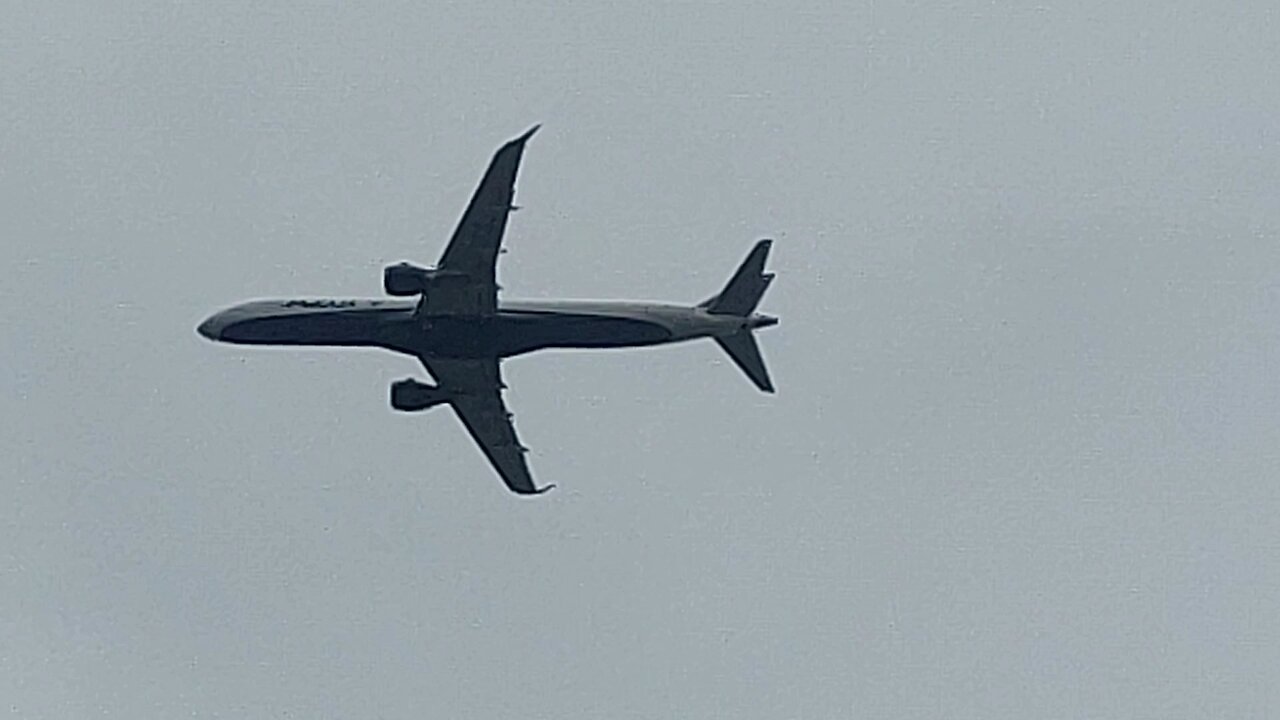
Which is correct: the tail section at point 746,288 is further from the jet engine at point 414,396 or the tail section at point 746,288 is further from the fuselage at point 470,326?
the jet engine at point 414,396

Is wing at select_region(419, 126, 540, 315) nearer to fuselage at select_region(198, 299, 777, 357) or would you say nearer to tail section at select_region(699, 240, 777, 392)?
fuselage at select_region(198, 299, 777, 357)

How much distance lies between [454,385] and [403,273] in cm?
961

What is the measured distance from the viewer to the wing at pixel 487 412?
447ft

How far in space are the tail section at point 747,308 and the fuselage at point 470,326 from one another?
0.21 meters

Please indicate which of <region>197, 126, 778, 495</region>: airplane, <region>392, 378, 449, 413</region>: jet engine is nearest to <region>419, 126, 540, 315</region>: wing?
<region>197, 126, 778, 495</region>: airplane

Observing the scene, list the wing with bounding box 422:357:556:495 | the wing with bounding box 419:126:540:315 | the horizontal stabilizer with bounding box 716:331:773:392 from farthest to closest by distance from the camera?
the wing with bounding box 422:357:556:495 → the horizontal stabilizer with bounding box 716:331:773:392 → the wing with bounding box 419:126:540:315

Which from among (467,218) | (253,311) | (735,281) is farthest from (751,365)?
(253,311)

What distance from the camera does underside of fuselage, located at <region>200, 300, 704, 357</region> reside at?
427 feet

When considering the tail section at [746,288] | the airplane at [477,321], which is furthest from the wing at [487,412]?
the tail section at [746,288]

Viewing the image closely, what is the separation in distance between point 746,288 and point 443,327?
40.0ft

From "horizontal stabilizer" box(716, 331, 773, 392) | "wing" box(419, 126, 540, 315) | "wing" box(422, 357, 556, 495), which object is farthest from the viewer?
"wing" box(422, 357, 556, 495)

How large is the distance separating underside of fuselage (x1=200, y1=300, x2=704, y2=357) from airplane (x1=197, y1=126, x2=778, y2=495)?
1.6 inches

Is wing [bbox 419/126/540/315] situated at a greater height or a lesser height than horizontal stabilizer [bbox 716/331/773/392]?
greater

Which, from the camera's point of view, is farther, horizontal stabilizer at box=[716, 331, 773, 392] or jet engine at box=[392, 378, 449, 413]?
jet engine at box=[392, 378, 449, 413]
